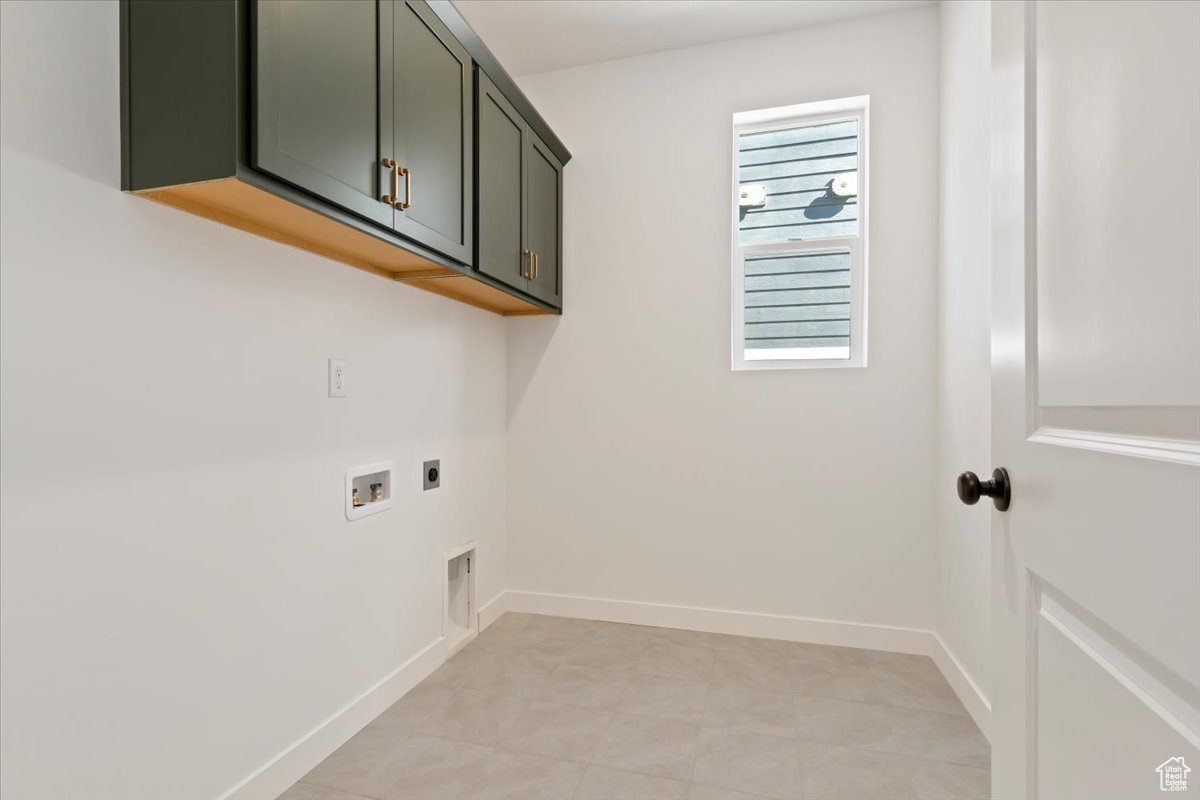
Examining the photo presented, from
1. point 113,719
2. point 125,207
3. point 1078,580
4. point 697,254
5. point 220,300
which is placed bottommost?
point 113,719

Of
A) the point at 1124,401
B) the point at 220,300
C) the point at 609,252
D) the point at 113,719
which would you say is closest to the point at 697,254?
the point at 609,252

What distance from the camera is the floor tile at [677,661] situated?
7.45ft

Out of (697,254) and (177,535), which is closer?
(177,535)

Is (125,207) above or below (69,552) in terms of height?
above

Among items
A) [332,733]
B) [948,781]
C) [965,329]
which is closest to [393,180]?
[332,733]

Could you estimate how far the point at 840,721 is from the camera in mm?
1928

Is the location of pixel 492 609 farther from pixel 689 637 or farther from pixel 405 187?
pixel 405 187

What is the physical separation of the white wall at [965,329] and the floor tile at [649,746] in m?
1.05

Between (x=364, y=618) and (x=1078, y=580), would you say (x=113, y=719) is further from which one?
(x=1078, y=580)

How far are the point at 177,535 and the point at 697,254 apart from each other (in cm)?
234

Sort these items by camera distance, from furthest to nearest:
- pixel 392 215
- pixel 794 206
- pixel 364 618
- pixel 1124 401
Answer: pixel 794 206 < pixel 364 618 < pixel 392 215 < pixel 1124 401

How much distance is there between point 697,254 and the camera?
9.04 feet

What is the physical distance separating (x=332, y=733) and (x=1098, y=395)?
2101 mm

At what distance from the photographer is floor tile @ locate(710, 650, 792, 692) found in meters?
2.19
